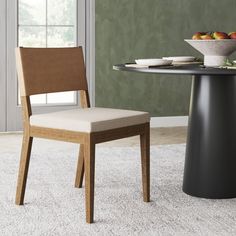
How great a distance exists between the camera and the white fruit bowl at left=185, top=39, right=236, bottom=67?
124 inches

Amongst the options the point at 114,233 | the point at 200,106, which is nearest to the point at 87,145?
the point at 114,233

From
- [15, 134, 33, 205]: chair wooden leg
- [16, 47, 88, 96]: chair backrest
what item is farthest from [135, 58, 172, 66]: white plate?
[15, 134, 33, 205]: chair wooden leg

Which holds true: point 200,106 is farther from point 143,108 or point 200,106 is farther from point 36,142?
point 143,108

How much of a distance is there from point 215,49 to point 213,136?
46 centimetres

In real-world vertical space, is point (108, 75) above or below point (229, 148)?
above

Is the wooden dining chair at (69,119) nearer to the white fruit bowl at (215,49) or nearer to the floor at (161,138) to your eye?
the white fruit bowl at (215,49)

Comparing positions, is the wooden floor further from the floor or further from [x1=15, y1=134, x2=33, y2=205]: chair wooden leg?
[x1=15, y1=134, x2=33, y2=205]: chair wooden leg

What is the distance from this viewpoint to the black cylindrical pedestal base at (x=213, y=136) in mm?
3262

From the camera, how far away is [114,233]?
2699 millimetres

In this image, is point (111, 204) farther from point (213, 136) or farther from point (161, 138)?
point (161, 138)

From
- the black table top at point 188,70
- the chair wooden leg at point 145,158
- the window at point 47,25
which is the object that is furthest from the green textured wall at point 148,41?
the black table top at point 188,70

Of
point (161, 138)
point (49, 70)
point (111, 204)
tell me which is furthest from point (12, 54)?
point (111, 204)

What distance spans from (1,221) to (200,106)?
1.21m

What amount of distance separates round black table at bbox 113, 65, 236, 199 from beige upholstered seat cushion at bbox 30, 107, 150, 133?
0.99 ft
